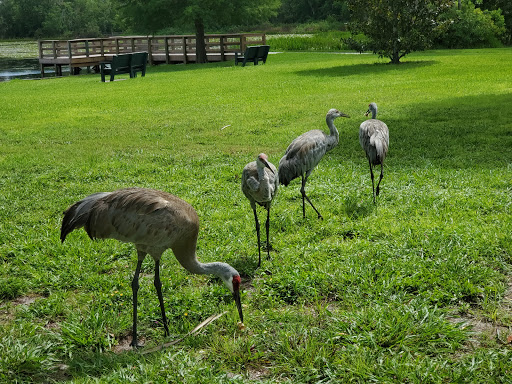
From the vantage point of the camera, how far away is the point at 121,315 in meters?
4.36

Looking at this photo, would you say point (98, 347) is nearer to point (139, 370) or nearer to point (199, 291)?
point (139, 370)

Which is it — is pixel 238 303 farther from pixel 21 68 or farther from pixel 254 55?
pixel 21 68

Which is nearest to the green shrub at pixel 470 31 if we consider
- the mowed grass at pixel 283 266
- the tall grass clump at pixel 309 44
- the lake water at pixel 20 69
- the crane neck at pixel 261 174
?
the tall grass clump at pixel 309 44

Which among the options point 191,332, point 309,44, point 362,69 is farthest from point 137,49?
point 191,332

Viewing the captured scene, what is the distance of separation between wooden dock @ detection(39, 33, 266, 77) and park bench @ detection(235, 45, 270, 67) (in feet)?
11.5

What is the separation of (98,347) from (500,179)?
17.8 feet

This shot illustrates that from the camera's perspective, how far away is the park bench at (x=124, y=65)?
2398cm

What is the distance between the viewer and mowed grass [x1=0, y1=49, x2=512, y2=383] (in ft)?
12.0

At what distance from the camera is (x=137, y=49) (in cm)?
3431

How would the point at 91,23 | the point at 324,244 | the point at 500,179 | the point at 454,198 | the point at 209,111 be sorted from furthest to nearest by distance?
Result: the point at 91,23 → the point at 209,111 → the point at 500,179 → the point at 454,198 → the point at 324,244

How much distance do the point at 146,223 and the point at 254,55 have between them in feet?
85.0

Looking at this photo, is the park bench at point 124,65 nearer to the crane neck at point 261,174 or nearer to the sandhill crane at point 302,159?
the sandhill crane at point 302,159

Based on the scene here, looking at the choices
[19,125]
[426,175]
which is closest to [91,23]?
[19,125]

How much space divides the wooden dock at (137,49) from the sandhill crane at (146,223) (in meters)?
30.0
